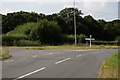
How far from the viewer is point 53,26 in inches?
1882

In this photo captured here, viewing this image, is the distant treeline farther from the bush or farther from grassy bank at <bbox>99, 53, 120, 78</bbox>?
grassy bank at <bbox>99, 53, 120, 78</bbox>

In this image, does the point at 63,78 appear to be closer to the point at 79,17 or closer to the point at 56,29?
the point at 56,29

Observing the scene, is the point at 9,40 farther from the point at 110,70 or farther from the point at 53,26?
the point at 110,70

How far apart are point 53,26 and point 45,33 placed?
253 cm

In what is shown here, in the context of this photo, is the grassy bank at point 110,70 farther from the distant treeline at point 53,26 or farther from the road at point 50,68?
the distant treeline at point 53,26

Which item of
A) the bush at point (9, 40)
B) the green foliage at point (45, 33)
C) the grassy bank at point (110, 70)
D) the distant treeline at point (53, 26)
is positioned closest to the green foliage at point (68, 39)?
the distant treeline at point (53, 26)

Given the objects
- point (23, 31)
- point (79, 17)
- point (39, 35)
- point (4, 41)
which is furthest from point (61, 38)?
point (79, 17)

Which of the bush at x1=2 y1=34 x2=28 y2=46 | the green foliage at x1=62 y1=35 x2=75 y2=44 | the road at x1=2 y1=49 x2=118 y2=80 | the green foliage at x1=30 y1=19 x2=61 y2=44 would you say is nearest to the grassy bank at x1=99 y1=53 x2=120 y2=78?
the road at x1=2 y1=49 x2=118 y2=80

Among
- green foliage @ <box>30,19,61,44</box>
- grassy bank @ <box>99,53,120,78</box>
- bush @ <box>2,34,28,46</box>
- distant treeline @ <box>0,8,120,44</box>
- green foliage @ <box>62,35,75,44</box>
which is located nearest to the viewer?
grassy bank @ <box>99,53,120,78</box>

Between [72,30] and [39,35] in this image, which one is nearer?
[39,35]

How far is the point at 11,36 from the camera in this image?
44.4 metres

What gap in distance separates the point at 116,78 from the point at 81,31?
225ft

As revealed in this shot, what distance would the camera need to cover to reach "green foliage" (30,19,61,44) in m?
46.0

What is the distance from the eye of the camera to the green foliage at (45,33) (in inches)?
1812
